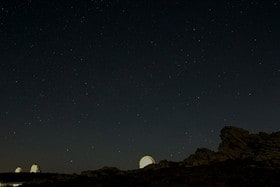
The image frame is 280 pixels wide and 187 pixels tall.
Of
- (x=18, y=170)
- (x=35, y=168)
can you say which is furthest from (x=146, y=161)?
(x=18, y=170)

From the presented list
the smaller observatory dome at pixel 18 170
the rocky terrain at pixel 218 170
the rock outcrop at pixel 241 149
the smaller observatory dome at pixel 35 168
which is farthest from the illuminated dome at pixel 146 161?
the smaller observatory dome at pixel 18 170

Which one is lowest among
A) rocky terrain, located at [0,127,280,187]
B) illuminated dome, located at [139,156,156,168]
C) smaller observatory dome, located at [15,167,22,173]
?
rocky terrain, located at [0,127,280,187]

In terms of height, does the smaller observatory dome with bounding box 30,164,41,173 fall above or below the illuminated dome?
above

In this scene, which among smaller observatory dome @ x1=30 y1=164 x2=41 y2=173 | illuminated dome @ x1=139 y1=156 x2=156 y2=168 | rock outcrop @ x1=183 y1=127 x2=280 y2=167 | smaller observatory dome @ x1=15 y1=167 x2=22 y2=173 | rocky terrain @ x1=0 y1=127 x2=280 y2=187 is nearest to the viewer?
rocky terrain @ x1=0 y1=127 x2=280 y2=187

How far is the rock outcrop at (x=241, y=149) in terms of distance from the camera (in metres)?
34.8

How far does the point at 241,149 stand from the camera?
37219 millimetres

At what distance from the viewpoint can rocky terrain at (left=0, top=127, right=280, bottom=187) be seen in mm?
29531

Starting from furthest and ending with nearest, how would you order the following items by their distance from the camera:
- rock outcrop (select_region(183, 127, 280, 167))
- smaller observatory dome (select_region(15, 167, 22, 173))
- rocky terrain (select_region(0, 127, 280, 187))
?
1. smaller observatory dome (select_region(15, 167, 22, 173))
2. rock outcrop (select_region(183, 127, 280, 167))
3. rocky terrain (select_region(0, 127, 280, 187))

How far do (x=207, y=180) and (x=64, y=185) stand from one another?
41.6ft

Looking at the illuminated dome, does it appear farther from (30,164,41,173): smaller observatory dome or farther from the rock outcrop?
(30,164,41,173): smaller observatory dome

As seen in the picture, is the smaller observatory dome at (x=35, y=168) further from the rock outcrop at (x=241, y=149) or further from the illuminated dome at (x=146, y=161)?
the rock outcrop at (x=241, y=149)

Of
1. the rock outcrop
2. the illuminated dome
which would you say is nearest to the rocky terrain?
the rock outcrop

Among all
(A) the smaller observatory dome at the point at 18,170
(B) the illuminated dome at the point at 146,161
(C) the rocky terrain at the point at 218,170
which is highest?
(A) the smaller observatory dome at the point at 18,170

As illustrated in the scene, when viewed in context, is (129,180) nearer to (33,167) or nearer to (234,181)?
(234,181)
